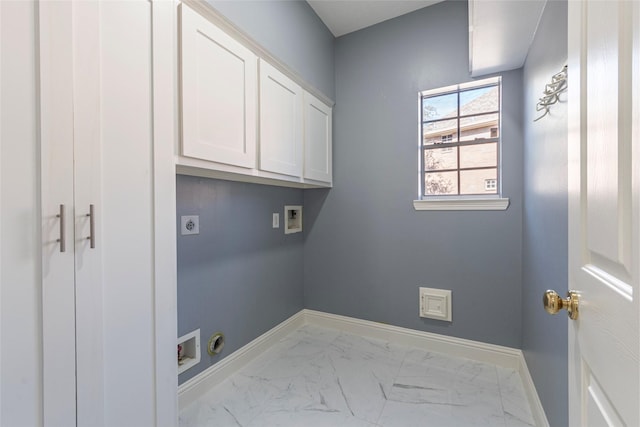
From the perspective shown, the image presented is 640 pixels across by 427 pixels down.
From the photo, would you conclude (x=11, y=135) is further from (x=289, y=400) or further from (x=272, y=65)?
(x=289, y=400)

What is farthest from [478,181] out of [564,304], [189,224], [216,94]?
[189,224]

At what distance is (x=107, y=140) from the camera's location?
859mm

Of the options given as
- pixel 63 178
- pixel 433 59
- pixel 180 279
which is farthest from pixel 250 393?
pixel 433 59

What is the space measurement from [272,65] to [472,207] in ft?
5.58

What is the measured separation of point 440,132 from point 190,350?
234 cm

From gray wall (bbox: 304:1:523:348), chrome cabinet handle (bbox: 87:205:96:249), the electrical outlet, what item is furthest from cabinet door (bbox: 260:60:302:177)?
chrome cabinet handle (bbox: 87:205:96:249)

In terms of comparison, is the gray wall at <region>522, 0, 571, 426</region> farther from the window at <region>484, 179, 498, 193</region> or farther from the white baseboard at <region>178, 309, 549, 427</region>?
the window at <region>484, 179, 498, 193</region>

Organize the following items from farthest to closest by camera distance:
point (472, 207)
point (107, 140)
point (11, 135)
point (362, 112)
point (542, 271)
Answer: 1. point (362, 112)
2. point (472, 207)
3. point (542, 271)
4. point (107, 140)
5. point (11, 135)

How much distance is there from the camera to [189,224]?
159 cm

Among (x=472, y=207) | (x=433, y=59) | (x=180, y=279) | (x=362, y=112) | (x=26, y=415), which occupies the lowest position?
(x=26, y=415)

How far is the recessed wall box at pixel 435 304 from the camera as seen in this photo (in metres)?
2.12

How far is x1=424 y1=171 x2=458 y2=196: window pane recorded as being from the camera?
2.19 metres

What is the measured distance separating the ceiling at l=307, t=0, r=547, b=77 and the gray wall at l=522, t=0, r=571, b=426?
0.25ft

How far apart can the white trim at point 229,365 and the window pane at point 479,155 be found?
1966 mm
